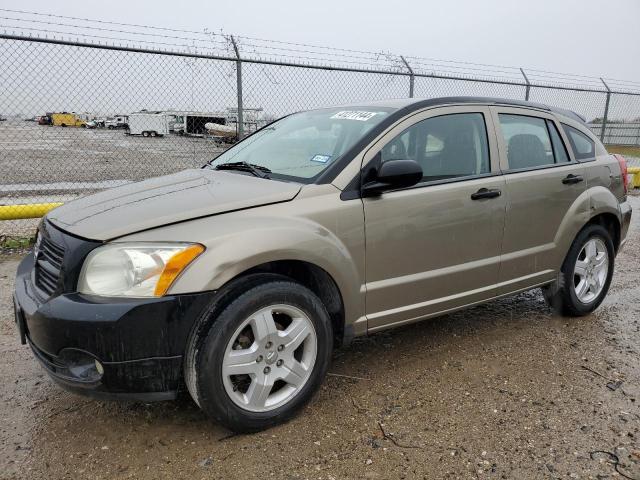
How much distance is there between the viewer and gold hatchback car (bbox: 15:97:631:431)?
2.25 metres

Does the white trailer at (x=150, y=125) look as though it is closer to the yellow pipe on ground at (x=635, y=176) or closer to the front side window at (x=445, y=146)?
the front side window at (x=445, y=146)

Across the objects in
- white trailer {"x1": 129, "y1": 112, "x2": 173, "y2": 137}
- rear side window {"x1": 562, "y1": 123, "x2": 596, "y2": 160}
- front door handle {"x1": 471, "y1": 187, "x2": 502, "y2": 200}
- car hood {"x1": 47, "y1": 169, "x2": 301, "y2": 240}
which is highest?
rear side window {"x1": 562, "y1": 123, "x2": 596, "y2": 160}

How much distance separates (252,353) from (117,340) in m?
0.61

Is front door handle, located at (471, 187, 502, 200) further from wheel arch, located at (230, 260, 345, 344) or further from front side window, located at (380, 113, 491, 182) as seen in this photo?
wheel arch, located at (230, 260, 345, 344)

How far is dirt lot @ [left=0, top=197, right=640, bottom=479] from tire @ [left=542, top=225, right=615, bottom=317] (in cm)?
43

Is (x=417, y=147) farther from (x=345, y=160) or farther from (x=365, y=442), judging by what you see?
(x=365, y=442)

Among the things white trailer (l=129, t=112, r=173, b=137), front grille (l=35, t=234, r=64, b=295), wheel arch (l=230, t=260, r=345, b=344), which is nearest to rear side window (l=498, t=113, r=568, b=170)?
wheel arch (l=230, t=260, r=345, b=344)

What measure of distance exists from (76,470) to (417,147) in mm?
2446

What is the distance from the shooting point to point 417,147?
10.3ft

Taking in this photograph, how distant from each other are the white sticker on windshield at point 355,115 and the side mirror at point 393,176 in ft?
1.70

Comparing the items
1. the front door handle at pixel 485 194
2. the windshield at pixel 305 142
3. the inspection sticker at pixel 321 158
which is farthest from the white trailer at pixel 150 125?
the front door handle at pixel 485 194

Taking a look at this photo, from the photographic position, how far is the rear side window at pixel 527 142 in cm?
357

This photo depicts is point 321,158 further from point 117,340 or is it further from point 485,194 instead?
point 117,340

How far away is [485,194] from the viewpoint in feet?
10.7
